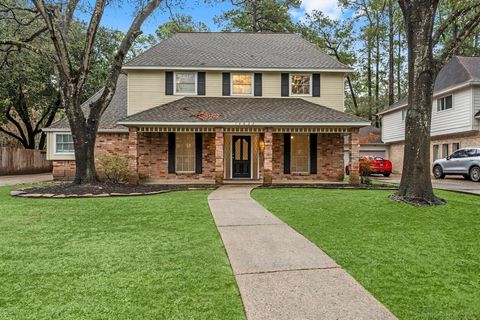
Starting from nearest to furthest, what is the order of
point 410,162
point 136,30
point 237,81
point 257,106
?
point 410,162 < point 136,30 < point 257,106 < point 237,81

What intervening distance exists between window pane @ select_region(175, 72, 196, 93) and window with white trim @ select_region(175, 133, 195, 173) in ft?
6.94

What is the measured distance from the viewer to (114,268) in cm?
346

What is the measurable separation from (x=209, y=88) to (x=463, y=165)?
1313cm

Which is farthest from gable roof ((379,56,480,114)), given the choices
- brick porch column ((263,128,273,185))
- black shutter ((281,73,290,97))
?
brick porch column ((263,128,273,185))

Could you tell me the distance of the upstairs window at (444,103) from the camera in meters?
18.5

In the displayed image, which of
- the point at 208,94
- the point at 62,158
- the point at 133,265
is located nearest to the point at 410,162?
the point at 133,265

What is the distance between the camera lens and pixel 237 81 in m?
14.5

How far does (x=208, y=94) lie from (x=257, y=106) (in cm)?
244

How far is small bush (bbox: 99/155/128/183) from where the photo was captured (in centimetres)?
1196

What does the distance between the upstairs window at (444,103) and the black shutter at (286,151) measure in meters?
11.4

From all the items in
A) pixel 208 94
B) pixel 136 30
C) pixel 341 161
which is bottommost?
pixel 341 161

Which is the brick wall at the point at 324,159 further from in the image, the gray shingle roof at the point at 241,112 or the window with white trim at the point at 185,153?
the window with white trim at the point at 185,153

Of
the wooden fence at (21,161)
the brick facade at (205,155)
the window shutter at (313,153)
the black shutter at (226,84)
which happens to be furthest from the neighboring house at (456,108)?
the wooden fence at (21,161)

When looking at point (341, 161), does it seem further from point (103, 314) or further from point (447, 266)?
point (103, 314)
